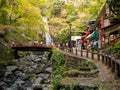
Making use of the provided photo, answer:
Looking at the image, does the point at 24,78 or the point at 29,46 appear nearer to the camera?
the point at 24,78

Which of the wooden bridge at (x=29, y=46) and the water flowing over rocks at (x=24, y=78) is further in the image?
the wooden bridge at (x=29, y=46)

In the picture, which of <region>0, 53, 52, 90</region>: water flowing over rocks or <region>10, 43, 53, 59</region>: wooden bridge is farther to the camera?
<region>10, 43, 53, 59</region>: wooden bridge

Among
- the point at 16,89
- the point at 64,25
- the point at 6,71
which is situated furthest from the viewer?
the point at 64,25

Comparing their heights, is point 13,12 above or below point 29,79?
above

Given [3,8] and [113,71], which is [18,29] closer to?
[3,8]

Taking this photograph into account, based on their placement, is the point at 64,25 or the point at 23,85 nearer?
the point at 23,85

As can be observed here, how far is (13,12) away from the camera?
38.2 m

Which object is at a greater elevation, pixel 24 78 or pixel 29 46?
pixel 29 46

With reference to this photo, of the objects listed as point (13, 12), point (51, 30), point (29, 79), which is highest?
point (13, 12)

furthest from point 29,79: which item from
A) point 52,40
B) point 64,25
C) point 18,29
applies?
point 52,40

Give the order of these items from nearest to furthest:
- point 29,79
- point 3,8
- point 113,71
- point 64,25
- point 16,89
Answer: point 113,71, point 16,89, point 29,79, point 3,8, point 64,25

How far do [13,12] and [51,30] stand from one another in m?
19.2

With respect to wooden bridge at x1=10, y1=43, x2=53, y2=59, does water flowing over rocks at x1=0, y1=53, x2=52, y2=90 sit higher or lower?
lower

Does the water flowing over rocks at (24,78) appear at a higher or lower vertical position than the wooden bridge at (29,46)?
lower
